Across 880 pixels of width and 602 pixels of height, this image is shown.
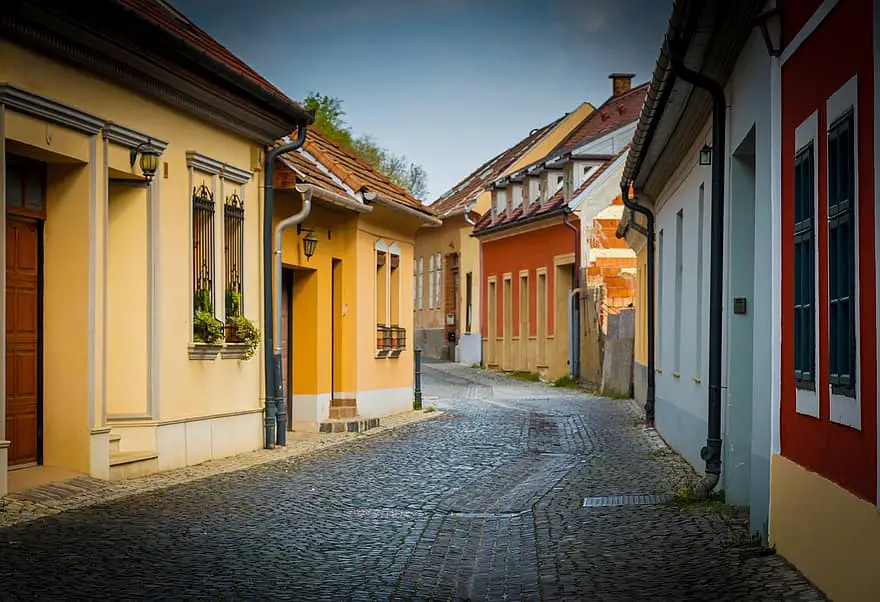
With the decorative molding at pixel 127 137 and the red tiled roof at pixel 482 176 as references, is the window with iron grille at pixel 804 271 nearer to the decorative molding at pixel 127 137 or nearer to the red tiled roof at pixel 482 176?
the decorative molding at pixel 127 137

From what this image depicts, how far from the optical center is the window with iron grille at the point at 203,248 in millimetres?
14172

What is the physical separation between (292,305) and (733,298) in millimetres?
9877

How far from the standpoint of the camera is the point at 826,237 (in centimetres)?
642

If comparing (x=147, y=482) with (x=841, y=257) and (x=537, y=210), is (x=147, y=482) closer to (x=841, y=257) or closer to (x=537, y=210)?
(x=841, y=257)

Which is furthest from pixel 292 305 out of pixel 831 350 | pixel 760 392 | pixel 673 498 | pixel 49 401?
pixel 831 350

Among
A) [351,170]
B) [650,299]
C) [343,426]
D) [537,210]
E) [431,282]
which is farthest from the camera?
[431,282]

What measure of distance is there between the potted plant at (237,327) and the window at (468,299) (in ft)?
99.8

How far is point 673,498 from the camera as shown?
35.3 ft

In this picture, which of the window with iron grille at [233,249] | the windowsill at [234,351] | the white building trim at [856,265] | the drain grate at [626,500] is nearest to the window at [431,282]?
the window with iron grille at [233,249]

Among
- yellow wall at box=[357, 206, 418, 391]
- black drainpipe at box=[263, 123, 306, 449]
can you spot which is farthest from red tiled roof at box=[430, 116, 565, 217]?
black drainpipe at box=[263, 123, 306, 449]

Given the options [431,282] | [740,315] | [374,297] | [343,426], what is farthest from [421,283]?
[740,315]

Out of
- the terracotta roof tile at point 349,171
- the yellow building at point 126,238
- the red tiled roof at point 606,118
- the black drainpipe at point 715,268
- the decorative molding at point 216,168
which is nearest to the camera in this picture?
the black drainpipe at point 715,268

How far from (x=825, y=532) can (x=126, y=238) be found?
8.62m

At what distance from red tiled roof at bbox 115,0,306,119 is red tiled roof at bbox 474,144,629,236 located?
65.0 feet
